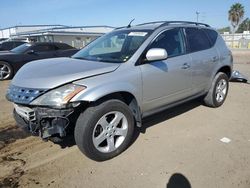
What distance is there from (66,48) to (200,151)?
29.6 feet

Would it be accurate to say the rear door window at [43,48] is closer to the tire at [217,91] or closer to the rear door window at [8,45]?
the rear door window at [8,45]

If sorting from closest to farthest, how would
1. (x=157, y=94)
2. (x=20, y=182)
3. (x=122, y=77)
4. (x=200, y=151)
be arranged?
(x=20, y=182) → (x=122, y=77) → (x=200, y=151) → (x=157, y=94)

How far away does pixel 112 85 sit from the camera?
351 centimetres

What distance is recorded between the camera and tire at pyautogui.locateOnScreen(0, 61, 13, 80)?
1004 cm

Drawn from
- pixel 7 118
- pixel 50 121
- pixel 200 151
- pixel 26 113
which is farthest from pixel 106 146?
pixel 7 118

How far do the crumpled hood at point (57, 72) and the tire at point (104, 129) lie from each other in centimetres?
44

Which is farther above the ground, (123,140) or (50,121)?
(50,121)

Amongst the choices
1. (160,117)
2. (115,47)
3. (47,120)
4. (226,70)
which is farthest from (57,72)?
(226,70)

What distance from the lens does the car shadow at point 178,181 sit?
123 inches

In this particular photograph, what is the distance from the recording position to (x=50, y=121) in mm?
3312

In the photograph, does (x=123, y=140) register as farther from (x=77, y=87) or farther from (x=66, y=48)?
(x=66, y=48)

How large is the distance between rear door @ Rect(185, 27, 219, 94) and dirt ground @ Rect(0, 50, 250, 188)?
77cm

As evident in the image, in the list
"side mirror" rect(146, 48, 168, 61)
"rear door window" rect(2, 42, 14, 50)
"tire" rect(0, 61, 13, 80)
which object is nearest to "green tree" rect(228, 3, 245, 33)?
"rear door window" rect(2, 42, 14, 50)

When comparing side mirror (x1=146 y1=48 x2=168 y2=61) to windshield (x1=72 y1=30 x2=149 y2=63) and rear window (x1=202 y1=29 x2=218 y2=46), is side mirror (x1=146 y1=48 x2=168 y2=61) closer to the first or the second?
windshield (x1=72 y1=30 x2=149 y2=63)
